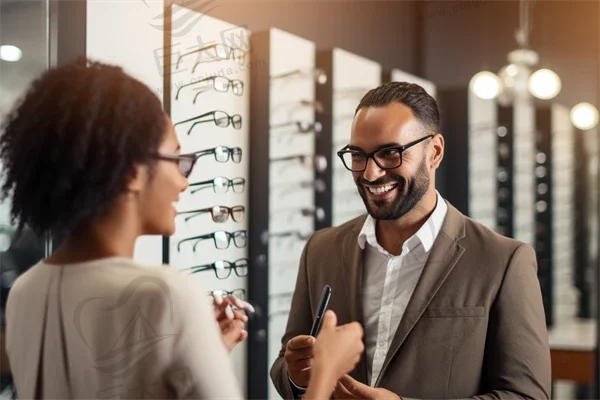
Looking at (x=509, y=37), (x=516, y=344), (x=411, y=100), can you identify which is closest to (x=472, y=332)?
(x=516, y=344)

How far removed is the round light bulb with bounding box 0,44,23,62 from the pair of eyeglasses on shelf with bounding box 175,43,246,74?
39 centimetres

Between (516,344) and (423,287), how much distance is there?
0.80 ft

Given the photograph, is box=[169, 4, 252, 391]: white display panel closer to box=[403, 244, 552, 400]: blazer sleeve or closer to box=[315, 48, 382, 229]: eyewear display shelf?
box=[315, 48, 382, 229]: eyewear display shelf

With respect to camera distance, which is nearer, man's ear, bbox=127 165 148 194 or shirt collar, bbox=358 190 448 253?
man's ear, bbox=127 165 148 194

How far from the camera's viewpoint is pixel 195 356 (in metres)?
1.22

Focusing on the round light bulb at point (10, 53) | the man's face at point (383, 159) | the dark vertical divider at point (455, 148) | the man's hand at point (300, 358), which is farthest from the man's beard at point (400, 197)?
the round light bulb at point (10, 53)

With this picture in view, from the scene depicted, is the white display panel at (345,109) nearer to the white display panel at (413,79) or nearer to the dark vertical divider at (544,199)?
the white display panel at (413,79)

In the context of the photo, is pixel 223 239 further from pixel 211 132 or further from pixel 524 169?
pixel 524 169

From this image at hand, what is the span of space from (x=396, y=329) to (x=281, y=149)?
0.68 m

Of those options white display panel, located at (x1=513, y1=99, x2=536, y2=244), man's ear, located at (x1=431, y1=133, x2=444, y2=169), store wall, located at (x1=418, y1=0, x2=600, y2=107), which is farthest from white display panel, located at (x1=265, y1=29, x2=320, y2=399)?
white display panel, located at (x1=513, y1=99, x2=536, y2=244)

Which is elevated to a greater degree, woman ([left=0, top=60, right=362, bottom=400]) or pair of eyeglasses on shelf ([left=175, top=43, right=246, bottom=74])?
pair of eyeglasses on shelf ([left=175, top=43, right=246, bottom=74])

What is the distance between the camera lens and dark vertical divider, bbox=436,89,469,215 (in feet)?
6.40

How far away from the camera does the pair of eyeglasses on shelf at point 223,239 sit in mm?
1783

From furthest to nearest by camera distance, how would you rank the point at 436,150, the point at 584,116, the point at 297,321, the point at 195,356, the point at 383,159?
the point at 584,116
the point at 297,321
the point at 436,150
the point at 383,159
the point at 195,356
